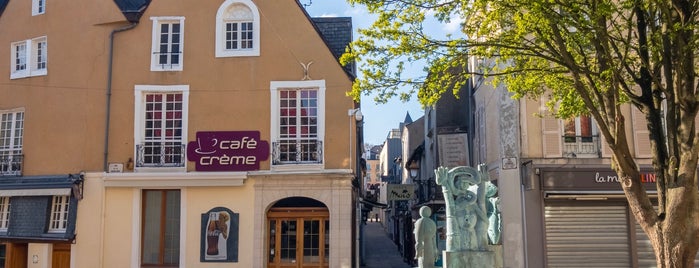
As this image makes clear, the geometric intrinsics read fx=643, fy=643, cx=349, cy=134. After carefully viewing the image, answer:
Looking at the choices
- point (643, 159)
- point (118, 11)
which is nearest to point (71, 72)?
point (118, 11)

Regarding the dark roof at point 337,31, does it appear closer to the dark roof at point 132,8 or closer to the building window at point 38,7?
the dark roof at point 132,8

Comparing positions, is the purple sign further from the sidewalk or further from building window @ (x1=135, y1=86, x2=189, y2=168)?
the sidewalk

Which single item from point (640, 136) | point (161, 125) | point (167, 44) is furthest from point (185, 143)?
point (640, 136)

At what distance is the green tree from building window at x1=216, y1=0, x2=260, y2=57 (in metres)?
7.46

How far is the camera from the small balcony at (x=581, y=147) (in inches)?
676

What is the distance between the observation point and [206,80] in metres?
18.2

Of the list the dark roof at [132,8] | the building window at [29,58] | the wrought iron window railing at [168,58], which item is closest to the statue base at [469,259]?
the wrought iron window railing at [168,58]

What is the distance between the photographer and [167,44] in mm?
18625

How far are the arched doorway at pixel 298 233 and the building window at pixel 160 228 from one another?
8.67ft

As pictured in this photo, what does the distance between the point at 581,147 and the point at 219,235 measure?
33.1 feet

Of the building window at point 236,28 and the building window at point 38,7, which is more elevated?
the building window at point 38,7

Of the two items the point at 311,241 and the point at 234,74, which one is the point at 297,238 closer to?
the point at 311,241

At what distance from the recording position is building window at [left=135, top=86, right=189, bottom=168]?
1802 centimetres

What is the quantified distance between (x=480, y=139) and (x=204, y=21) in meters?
9.73
